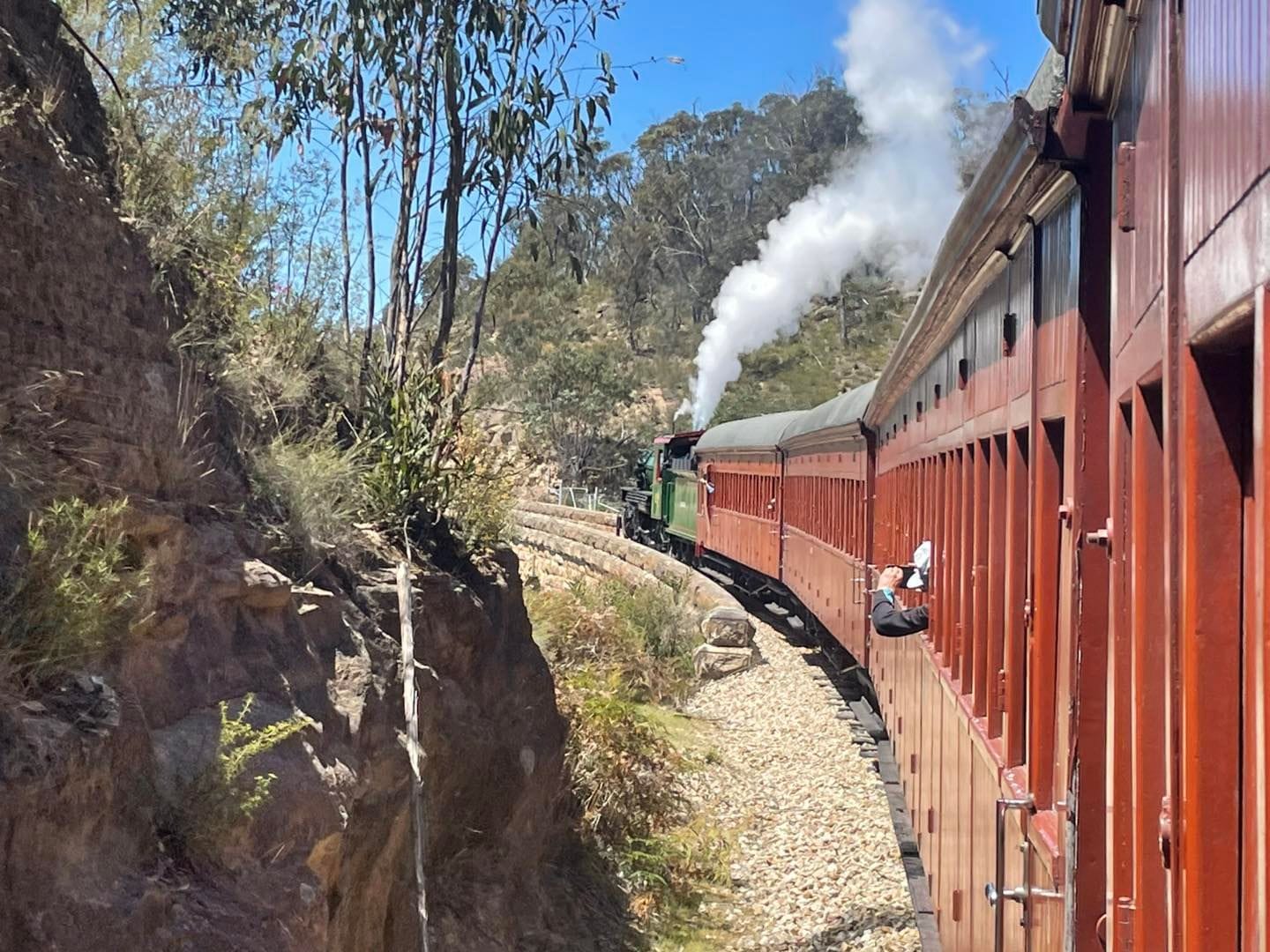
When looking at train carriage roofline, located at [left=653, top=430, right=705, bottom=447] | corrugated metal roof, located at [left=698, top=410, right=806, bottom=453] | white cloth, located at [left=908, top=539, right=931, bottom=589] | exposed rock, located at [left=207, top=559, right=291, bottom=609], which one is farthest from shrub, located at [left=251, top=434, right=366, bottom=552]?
train carriage roofline, located at [left=653, top=430, right=705, bottom=447]

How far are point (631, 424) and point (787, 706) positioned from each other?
138ft

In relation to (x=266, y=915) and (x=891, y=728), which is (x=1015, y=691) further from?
(x=891, y=728)

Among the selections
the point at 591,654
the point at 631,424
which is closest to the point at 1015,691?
the point at 591,654

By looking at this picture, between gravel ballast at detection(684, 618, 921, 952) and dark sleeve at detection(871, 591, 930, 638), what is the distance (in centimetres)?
238

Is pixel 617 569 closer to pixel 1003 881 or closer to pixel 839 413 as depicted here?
pixel 839 413

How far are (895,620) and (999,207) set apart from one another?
2.42 m

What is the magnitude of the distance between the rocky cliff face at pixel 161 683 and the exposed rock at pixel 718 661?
9.02 m

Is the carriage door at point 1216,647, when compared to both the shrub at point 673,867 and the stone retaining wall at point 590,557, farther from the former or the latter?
the stone retaining wall at point 590,557

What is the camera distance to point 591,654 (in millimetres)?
12891

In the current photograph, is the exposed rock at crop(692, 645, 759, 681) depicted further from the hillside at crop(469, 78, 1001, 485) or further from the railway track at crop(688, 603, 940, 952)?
the hillside at crop(469, 78, 1001, 485)

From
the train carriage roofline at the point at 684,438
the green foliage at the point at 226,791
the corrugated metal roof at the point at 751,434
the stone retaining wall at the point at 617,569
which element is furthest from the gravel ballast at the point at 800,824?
the train carriage roofline at the point at 684,438

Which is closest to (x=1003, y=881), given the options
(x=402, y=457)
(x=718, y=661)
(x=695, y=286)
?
(x=402, y=457)

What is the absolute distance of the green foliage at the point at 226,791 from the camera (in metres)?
3.89

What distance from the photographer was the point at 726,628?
628 inches
